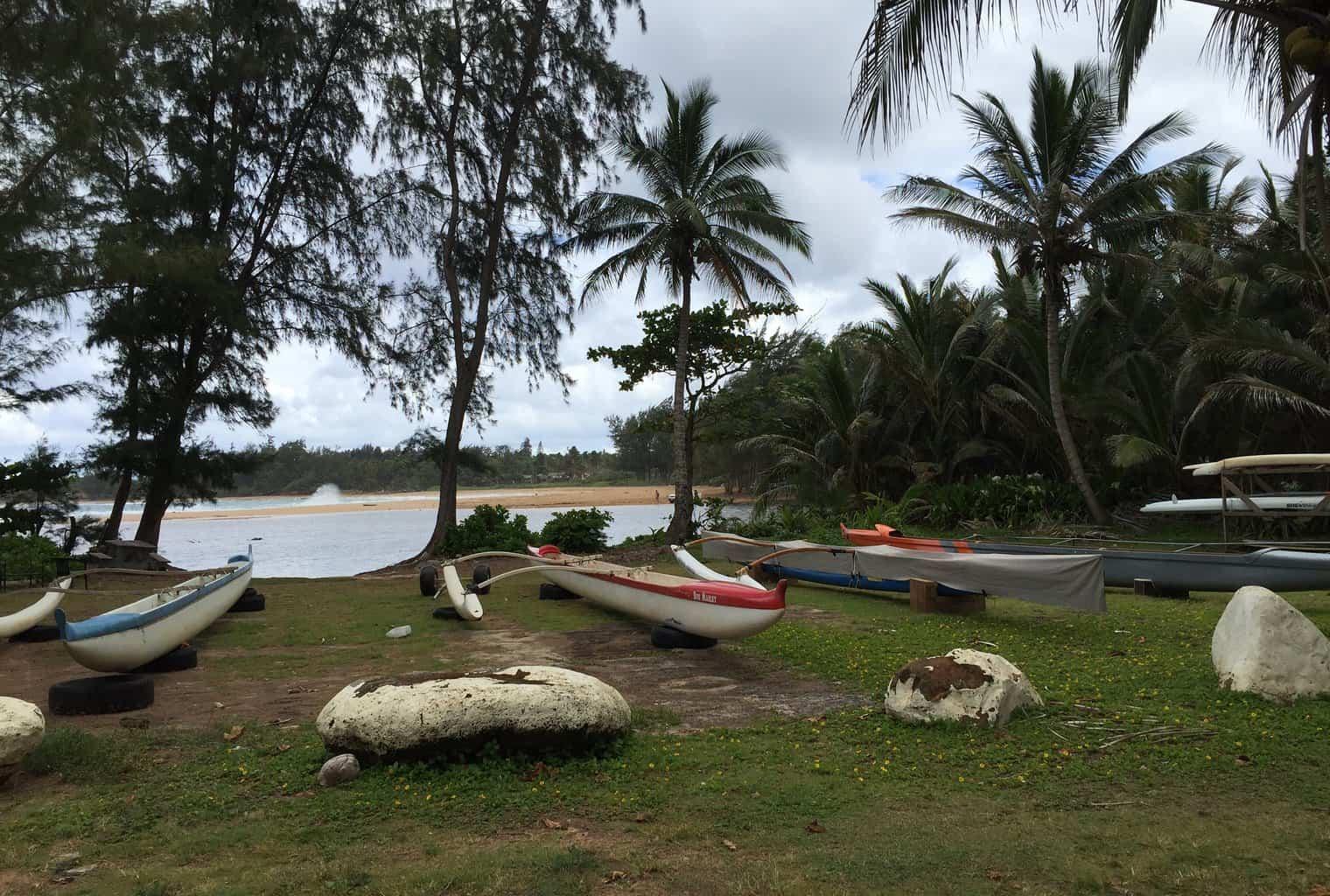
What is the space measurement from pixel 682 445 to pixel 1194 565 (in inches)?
379

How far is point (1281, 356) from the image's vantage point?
39.9ft

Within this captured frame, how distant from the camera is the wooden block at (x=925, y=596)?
8891 millimetres

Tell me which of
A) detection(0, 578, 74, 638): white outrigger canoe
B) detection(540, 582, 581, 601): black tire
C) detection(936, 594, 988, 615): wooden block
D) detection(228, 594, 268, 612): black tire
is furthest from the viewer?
detection(540, 582, 581, 601): black tire

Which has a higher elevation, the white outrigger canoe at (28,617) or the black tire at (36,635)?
the white outrigger canoe at (28,617)

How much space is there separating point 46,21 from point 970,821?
12.3m

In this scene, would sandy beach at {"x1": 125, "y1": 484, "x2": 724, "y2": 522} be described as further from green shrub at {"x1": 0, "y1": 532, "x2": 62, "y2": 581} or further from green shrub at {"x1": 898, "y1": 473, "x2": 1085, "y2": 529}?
green shrub at {"x1": 0, "y1": 532, "x2": 62, "y2": 581}

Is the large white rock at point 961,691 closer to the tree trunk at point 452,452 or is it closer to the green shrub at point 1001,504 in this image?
the green shrub at point 1001,504

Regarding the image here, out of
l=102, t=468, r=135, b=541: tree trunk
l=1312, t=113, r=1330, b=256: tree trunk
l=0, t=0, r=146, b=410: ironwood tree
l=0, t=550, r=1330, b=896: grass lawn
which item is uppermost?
l=0, t=0, r=146, b=410: ironwood tree

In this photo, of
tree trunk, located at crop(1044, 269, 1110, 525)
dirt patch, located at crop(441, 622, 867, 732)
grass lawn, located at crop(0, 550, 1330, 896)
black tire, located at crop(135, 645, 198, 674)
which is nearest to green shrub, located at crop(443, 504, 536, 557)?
dirt patch, located at crop(441, 622, 867, 732)

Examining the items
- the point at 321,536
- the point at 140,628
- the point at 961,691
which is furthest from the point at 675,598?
the point at 321,536

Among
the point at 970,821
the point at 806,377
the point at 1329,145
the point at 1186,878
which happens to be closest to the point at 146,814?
the point at 970,821

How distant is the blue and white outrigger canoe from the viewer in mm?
5258

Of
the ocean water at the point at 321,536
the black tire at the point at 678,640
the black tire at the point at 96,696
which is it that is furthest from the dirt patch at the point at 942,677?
the ocean water at the point at 321,536

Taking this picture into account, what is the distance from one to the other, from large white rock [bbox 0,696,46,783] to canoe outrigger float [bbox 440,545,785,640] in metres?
3.90
